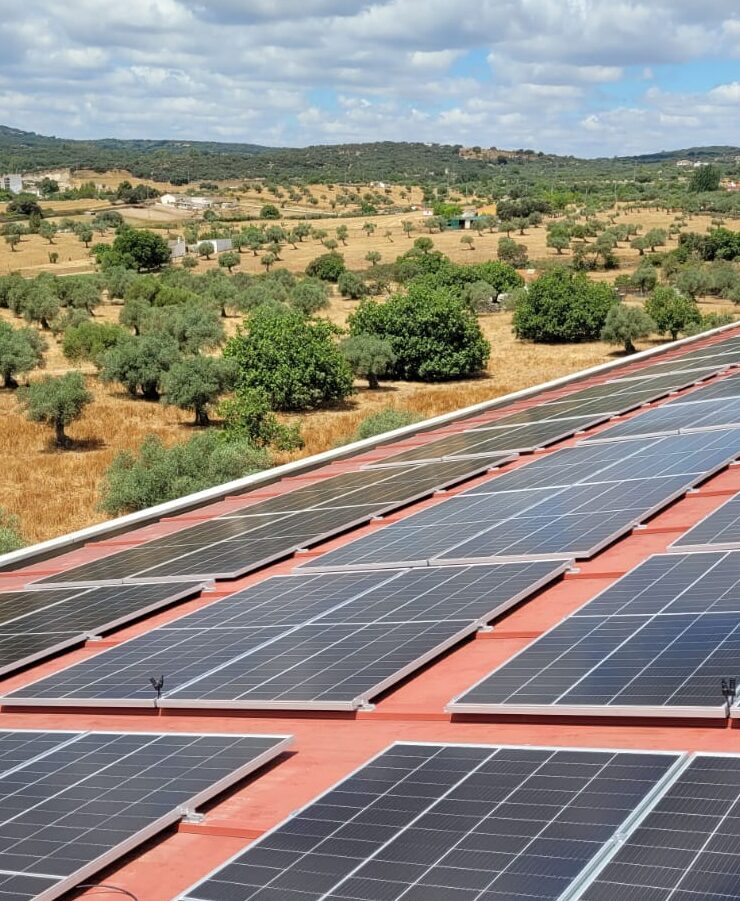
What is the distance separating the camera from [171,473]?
1681 inches

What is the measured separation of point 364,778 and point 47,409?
5027cm

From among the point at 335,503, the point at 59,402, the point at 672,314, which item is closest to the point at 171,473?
the point at 59,402

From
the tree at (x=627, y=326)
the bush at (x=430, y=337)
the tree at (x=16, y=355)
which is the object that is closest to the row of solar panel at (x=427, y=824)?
the tree at (x=16, y=355)

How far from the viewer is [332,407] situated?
6681 cm

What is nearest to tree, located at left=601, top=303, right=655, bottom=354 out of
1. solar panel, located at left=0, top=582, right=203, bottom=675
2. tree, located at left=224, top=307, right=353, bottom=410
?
tree, located at left=224, top=307, right=353, bottom=410

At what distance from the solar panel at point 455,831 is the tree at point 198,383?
5259 centimetres

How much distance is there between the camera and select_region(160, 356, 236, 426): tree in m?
61.3

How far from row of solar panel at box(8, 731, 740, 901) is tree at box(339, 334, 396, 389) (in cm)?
6174

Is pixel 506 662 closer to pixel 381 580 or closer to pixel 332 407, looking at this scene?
pixel 381 580

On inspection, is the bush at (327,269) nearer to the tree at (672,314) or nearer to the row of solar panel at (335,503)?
the tree at (672,314)

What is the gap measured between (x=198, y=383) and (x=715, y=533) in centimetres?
4835

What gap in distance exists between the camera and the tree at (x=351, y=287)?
4397 inches

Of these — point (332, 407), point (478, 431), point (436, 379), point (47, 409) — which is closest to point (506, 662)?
point (478, 431)

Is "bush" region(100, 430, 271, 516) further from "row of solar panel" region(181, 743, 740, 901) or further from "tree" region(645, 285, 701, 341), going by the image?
"tree" region(645, 285, 701, 341)
